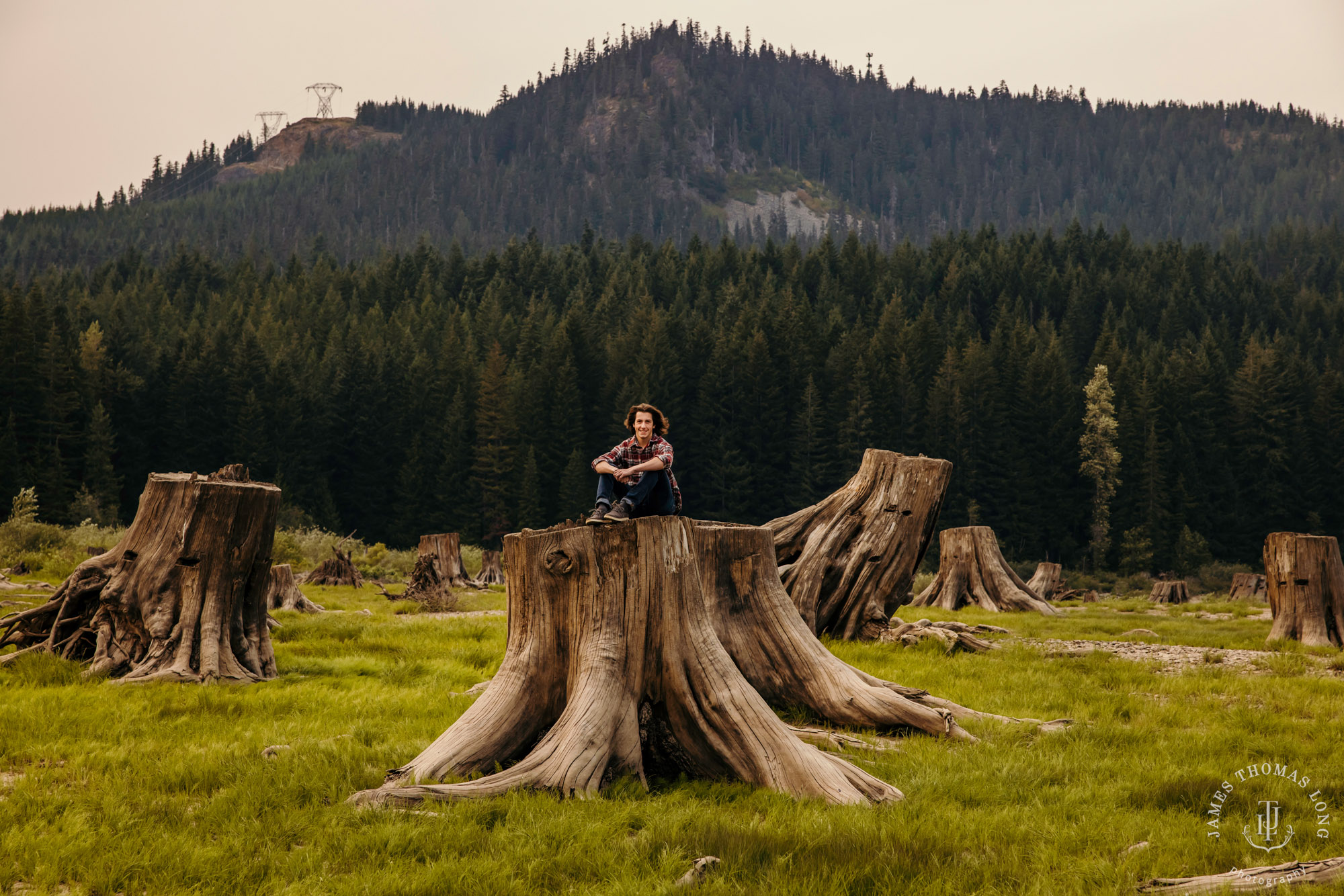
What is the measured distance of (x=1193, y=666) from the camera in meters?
9.47

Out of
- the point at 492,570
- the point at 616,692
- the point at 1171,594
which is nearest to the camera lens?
the point at 616,692

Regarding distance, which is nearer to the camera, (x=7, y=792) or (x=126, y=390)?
(x=7, y=792)

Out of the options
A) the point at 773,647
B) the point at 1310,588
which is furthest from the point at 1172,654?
the point at 773,647

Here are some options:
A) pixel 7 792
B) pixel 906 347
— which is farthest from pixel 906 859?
pixel 906 347

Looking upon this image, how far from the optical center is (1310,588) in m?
11.5

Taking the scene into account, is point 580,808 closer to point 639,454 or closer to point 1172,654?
point 639,454

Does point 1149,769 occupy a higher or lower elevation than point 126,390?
lower

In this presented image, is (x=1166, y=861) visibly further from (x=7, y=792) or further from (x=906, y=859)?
(x=7, y=792)

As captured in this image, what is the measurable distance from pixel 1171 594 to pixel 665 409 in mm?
50977

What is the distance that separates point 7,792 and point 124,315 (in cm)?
9647

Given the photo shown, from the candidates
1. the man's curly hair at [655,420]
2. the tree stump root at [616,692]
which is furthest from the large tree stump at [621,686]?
the man's curly hair at [655,420]

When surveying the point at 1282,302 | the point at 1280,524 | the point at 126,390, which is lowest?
the point at 1280,524

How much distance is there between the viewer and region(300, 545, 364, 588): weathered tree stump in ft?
73.3

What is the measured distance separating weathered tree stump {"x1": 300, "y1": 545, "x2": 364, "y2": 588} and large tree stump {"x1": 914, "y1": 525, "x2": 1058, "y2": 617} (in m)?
13.8
